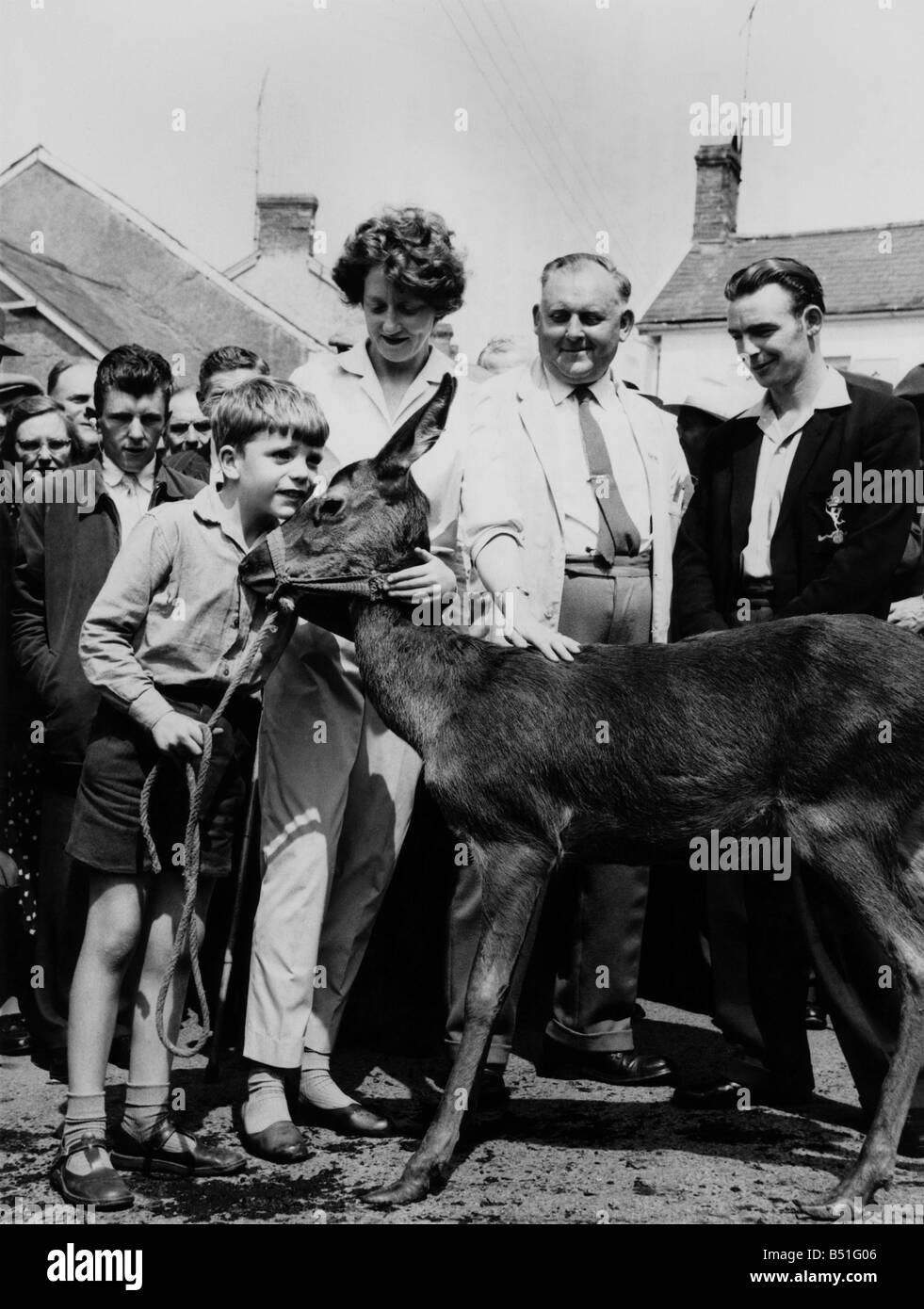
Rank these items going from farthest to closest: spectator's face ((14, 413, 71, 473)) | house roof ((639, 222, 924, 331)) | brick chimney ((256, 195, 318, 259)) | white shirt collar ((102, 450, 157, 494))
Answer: brick chimney ((256, 195, 318, 259)), house roof ((639, 222, 924, 331)), spectator's face ((14, 413, 71, 473)), white shirt collar ((102, 450, 157, 494))

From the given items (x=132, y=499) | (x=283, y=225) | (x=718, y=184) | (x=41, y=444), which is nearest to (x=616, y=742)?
(x=132, y=499)

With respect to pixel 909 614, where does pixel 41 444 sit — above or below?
above

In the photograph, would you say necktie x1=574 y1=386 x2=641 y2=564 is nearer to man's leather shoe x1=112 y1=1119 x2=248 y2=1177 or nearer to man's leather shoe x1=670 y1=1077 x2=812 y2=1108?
man's leather shoe x1=670 y1=1077 x2=812 y2=1108

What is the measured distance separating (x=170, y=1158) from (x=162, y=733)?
139cm

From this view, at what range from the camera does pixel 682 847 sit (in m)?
4.68

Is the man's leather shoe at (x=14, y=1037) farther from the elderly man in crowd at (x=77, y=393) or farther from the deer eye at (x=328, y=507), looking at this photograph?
the elderly man in crowd at (x=77, y=393)

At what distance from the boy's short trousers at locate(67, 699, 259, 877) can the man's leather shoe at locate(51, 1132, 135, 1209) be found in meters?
0.84

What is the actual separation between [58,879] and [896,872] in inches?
138

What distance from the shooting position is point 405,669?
459cm

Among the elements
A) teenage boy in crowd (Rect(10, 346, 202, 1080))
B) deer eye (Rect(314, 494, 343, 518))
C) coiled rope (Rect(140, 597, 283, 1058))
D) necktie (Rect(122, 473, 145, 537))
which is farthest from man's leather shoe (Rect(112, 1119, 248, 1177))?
necktie (Rect(122, 473, 145, 537))

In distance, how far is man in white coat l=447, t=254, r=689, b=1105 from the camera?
5.62m

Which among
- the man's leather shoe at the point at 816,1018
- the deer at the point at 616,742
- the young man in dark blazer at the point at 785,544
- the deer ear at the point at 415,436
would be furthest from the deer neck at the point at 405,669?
the man's leather shoe at the point at 816,1018

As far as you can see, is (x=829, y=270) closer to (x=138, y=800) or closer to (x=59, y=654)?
(x=59, y=654)

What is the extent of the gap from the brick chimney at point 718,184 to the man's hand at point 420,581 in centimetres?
875
